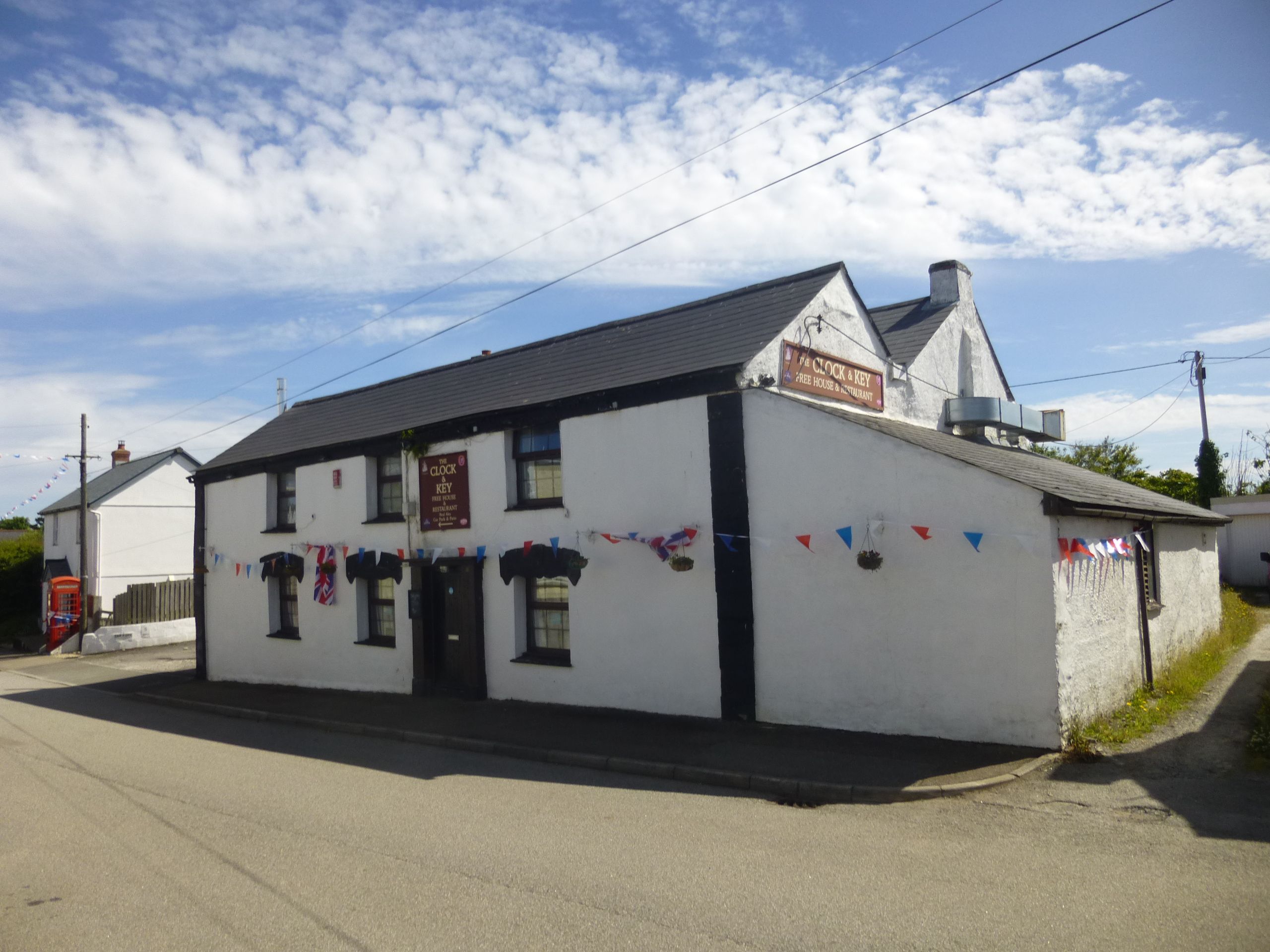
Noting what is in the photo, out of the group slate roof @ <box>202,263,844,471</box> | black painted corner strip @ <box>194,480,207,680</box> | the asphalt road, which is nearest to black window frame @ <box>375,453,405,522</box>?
slate roof @ <box>202,263,844,471</box>

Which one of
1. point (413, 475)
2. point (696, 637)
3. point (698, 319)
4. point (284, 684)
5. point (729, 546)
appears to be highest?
point (698, 319)

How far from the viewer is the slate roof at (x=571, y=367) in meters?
12.6

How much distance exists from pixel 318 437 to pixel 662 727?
10.8 metres

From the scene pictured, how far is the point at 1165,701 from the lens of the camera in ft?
37.4

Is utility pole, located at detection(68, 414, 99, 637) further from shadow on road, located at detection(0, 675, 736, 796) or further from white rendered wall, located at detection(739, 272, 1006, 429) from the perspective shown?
white rendered wall, located at detection(739, 272, 1006, 429)

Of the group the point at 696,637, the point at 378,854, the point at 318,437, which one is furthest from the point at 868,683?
the point at 318,437

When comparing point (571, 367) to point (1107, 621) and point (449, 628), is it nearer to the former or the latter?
point (449, 628)

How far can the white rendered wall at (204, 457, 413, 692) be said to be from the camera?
53.0 feet

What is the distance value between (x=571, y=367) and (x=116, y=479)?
28.8 meters

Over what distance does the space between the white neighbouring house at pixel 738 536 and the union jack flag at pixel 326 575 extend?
0.25 ft

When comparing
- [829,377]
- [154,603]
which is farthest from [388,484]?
[154,603]

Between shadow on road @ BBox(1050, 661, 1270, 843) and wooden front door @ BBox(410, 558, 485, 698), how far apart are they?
901 centimetres

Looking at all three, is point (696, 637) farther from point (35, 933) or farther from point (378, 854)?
point (35, 933)

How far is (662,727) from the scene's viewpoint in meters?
11.2
